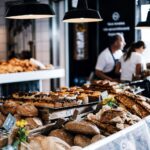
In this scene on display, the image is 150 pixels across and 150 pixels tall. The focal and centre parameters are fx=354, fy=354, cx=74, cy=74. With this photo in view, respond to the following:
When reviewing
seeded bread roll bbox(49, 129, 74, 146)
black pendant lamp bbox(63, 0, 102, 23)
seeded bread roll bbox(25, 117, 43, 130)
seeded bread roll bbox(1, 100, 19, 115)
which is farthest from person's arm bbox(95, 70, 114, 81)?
seeded bread roll bbox(49, 129, 74, 146)

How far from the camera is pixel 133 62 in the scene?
630 cm

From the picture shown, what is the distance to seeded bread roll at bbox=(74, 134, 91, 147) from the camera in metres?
2.12

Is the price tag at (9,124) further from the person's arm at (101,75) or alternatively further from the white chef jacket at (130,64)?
the person's arm at (101,75)

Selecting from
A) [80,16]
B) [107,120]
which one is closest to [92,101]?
[107,120]

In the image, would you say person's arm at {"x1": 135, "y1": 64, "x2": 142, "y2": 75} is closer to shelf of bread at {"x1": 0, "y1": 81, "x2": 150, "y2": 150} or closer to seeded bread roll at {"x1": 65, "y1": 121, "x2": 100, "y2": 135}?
shelf of bread at {"x1": 0, "y1": 81, "x2": 150, "y2": 150}

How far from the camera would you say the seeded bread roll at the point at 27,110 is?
275 cm

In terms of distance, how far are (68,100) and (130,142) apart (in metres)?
1.15

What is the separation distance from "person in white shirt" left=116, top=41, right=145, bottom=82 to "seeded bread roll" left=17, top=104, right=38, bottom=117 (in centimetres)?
366

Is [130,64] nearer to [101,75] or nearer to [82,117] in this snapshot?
[101,75]

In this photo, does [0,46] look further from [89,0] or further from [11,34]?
[89,0]

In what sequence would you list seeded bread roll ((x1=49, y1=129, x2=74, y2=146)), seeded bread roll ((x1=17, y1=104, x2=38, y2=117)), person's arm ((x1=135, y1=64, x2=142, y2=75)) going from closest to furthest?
seeded bread roll ((x1=49, y1=129, x2=74, y2=146)) → seeded bread roll ((x1=17, y1=104, x2=38, y2=117)) → person's arm ((x1=135, y1=64, x2=142, y2=75))

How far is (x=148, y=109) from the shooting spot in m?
2.83

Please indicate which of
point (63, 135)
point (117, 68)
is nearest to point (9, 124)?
point (63, 135)

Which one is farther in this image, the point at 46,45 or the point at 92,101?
the point at 46,45
